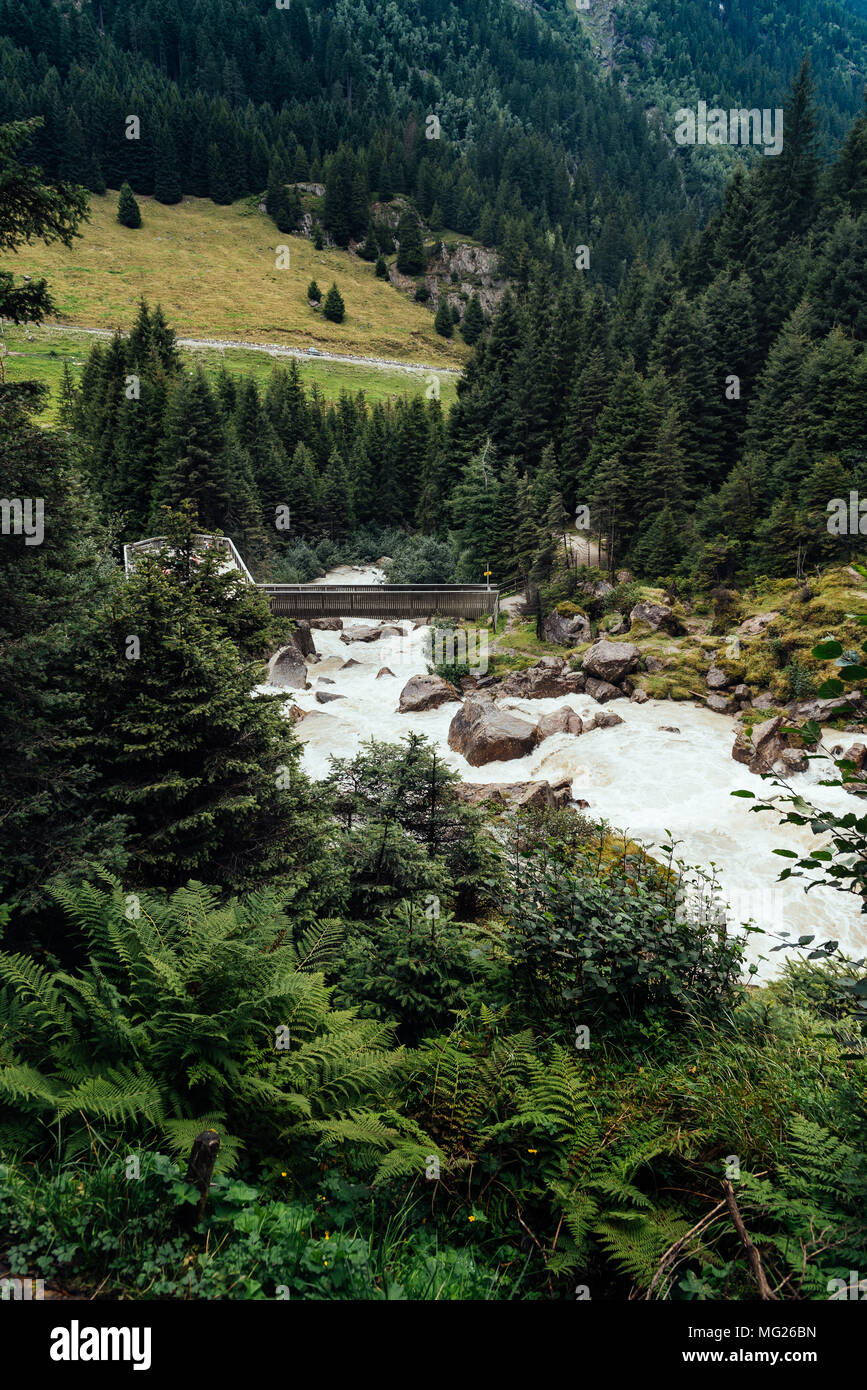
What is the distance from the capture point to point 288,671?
107 ft

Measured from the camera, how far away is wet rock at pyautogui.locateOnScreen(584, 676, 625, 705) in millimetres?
28578

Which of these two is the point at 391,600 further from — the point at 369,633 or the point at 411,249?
the point at 411,249

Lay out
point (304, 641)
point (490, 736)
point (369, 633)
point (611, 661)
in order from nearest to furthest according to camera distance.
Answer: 1. point (490, 736)
2. point (611, 661)
3. point (304, 641)
4. point (369, 633)

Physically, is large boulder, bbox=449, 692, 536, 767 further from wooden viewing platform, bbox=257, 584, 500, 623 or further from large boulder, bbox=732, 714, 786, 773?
wooden viewing platform, bbox=257, 584, 500, 623

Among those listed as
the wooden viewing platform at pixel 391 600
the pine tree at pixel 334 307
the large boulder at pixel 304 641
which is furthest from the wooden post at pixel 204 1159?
the pine tree at pixel 334 307

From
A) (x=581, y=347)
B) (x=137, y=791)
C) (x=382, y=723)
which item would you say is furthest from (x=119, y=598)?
(x=581, y=347)

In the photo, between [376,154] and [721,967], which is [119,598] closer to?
[721,967]

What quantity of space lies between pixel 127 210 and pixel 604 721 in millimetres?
136604

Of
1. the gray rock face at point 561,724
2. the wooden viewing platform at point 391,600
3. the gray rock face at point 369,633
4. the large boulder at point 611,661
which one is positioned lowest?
the gray rock face at point 561,724

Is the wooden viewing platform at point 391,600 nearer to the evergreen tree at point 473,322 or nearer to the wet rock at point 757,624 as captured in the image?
the wet rock at point 757,624

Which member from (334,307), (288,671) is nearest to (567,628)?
(288,671)

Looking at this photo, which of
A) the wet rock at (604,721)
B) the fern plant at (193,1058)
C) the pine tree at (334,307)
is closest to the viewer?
the fern plant at (193,1058)

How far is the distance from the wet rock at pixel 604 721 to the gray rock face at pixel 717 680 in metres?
4.66

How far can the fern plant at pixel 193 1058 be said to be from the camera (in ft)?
12.5
